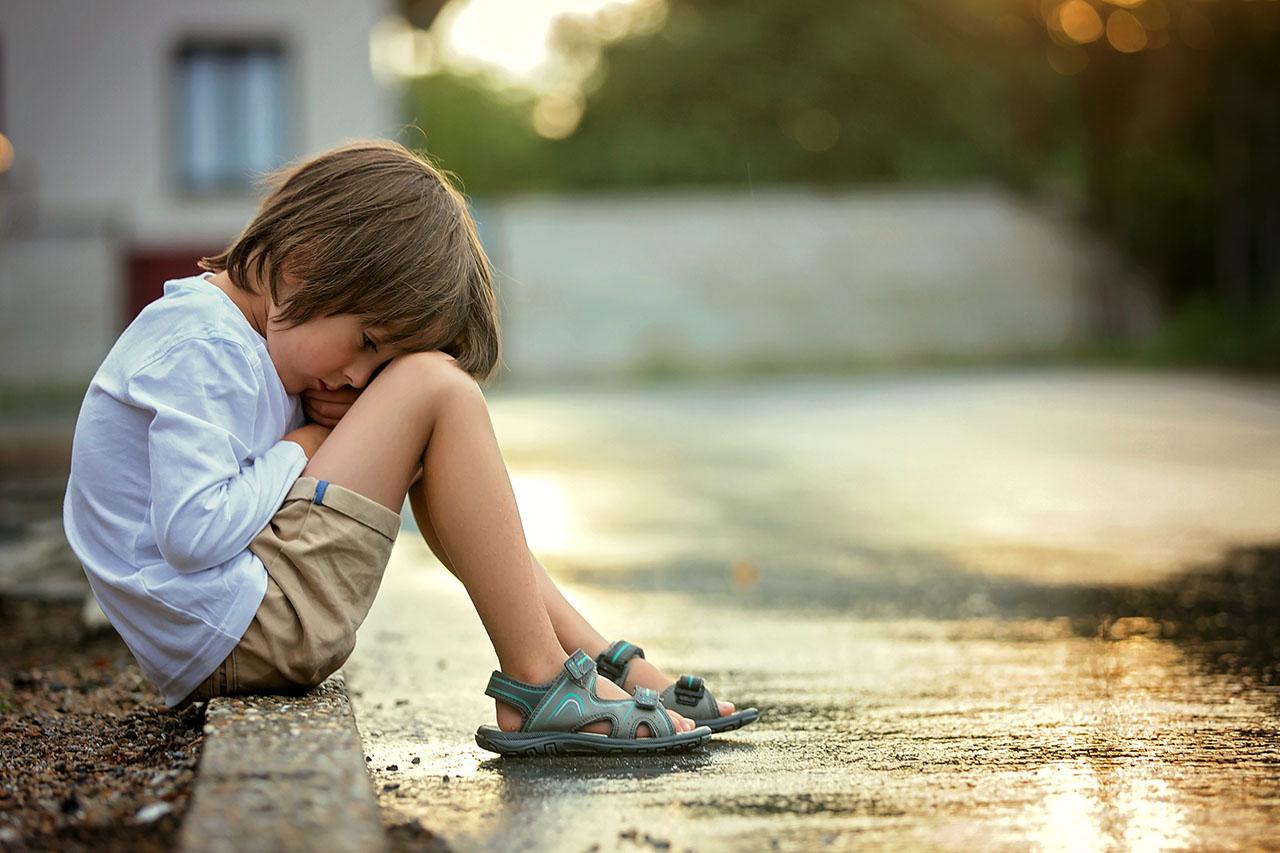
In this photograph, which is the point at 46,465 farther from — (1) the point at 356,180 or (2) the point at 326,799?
(2) the point at 326,799

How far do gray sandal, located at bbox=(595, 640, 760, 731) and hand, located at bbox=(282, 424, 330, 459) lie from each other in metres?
0.64

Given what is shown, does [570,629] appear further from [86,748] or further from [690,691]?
[86,748]

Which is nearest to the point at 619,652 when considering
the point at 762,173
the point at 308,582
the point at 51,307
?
the point at 308,582

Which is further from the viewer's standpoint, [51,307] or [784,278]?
[784,278]

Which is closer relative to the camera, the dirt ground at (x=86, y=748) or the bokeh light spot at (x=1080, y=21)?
the dirt ground at (x=86, y=748)

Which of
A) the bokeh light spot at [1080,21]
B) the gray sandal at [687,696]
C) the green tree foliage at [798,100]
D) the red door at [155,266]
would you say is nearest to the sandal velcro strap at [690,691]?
the gray sandal at [687,696]

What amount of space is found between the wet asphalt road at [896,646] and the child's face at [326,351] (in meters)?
0.64

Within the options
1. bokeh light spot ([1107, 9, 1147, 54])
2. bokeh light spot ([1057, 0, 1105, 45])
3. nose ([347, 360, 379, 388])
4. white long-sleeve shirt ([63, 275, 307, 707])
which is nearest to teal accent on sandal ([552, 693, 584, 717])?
white long-sleeve shirt ([63, 275, 307, 707])

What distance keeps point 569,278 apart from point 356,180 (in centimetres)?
1875

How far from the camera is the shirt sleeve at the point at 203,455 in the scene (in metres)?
2.27

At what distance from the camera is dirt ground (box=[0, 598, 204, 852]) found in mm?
1979

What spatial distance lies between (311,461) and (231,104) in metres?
15.5

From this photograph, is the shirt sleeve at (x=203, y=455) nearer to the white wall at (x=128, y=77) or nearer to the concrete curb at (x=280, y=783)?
the concrete curb at (x=280, y=783)

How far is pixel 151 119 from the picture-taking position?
55.6 feet
